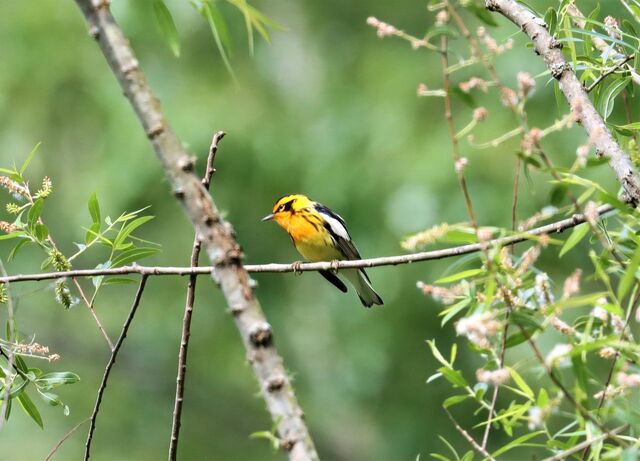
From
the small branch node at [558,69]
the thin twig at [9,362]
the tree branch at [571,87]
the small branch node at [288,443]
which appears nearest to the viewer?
the small branch node at [288,443]

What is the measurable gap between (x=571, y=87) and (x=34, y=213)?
155 cm

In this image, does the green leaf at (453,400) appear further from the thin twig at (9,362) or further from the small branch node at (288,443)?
the thin twig at (9,362)

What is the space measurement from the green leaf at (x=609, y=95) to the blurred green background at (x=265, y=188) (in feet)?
17.2

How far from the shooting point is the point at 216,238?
1.37 m

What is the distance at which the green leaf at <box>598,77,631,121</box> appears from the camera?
2.52m

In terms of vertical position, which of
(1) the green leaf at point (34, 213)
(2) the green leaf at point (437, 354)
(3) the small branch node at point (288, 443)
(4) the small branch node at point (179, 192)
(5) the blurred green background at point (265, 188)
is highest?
(4) the small branch node at point (179, 192)

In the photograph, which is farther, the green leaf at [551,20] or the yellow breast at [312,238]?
the yellow breast at [312,238]

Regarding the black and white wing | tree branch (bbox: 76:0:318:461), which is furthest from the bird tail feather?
tree branch (bbox: 76:0:318:461)

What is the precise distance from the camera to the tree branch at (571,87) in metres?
2.18

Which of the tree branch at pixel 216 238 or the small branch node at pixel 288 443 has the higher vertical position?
the tree branch at pixel 216 238

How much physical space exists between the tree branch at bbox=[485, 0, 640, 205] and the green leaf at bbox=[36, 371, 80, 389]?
150 cm

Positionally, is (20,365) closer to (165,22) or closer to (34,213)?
(34,213)

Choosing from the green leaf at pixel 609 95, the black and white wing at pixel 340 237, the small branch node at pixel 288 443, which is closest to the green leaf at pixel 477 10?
the small branch node at pixel 288 443

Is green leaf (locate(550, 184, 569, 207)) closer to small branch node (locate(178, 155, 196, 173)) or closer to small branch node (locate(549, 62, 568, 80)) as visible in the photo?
small branch node (locate(178, 155, 196, 173))
